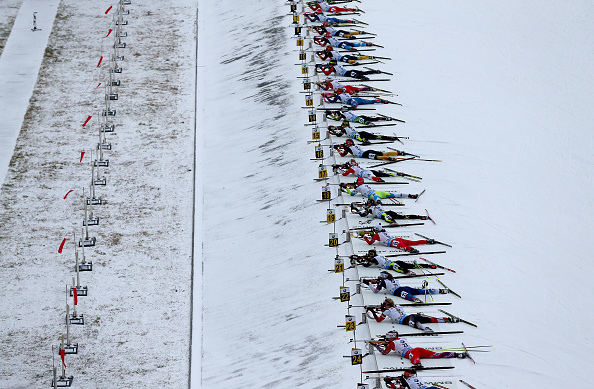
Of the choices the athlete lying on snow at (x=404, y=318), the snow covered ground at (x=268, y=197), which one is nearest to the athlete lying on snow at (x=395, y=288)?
the athlete lying on snow at (x=404, y=318)

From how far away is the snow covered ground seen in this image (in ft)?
93.6

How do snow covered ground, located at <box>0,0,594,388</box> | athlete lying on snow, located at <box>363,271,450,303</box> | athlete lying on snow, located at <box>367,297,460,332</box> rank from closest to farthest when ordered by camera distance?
athlete lying on snow, located at <box>367,297,460,332</box> → athlete lying on snow, located at <box>363,271,450,303</box> → snow covered ground, located at <box>0,0,594,388</box>

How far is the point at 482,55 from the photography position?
45406mm

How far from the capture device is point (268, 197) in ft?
117

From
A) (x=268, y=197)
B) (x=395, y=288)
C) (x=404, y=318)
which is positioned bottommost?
(x=404, y=318)

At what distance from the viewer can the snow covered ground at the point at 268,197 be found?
28.5m

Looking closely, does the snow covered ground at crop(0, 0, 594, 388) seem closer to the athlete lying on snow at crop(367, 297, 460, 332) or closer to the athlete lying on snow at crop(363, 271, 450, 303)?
the athlete lying on snow at crop(367, 297, 460, 332)

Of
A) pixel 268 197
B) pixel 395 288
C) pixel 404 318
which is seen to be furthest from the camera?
pixel 268 197

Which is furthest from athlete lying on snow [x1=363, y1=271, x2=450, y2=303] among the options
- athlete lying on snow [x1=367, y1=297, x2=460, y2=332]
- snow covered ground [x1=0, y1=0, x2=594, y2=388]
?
snow covered ground [x1=0, y1=0, x2=594, y2=388]

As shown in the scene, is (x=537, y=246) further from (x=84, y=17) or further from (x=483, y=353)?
(x=84, y=17)

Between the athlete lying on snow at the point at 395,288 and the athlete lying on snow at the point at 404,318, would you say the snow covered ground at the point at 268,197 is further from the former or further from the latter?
the athlete lying on snow at the point at 395,288

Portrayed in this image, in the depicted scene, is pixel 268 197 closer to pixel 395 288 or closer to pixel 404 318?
pixel 395 288

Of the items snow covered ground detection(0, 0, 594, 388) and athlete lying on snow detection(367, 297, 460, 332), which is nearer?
athlete lying on snow detection(367, 297, 460, 332)

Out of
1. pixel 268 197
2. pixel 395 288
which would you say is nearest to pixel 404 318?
pixel 395 288
